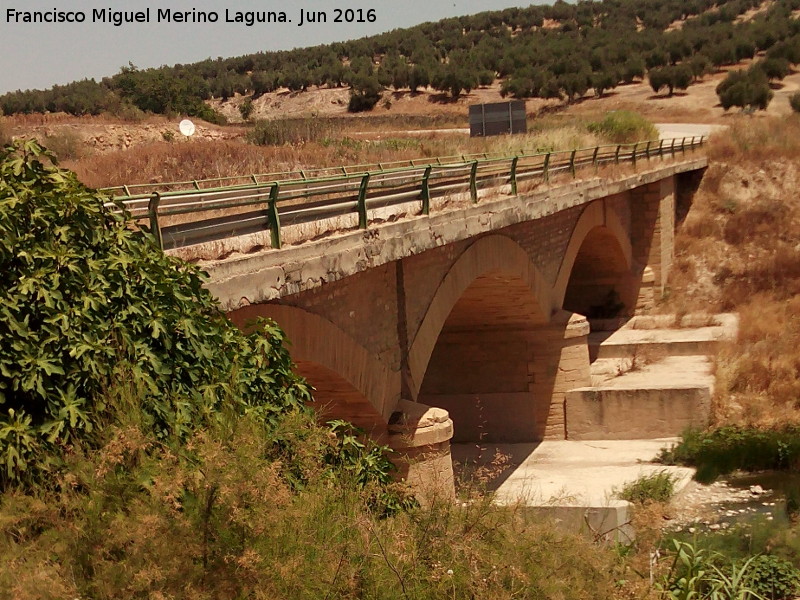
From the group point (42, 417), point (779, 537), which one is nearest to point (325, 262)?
point (42, 417)

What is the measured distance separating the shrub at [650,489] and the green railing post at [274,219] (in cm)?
757

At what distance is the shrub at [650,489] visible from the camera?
546 inches

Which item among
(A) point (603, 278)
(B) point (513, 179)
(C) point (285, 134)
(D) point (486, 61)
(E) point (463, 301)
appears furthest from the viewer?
(D) point (486, 61)

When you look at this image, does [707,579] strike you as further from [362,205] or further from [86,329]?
[86,329]

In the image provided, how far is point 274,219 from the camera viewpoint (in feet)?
25.7

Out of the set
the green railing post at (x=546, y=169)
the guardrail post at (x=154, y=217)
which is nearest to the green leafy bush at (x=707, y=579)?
the guardrail post at (x=154, y=217)

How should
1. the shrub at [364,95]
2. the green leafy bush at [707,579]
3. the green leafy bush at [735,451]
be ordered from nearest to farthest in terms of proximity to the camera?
the green leafy bush at [707,579]
the green leafy bush at [735,451]
the shrub at [364,95]

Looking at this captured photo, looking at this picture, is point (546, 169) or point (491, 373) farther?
point (491, 373)

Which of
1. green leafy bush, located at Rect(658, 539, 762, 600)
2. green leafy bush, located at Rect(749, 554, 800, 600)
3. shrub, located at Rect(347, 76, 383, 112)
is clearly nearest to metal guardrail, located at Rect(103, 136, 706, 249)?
green leafy bush, located at Rect(658, 539, 762, 600)

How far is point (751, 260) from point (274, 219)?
23.3m

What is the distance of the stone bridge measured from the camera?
8.48 meters

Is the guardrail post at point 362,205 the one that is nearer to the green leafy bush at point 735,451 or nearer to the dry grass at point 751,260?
the green leafy bush at point 735,451

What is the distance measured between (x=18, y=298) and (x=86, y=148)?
20437 mm

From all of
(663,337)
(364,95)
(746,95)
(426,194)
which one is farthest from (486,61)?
(426,194)
